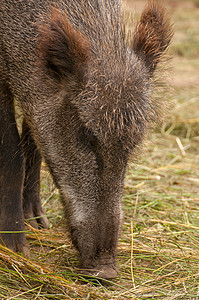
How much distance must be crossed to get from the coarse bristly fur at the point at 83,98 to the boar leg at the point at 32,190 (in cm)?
55

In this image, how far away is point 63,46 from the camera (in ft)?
12.9

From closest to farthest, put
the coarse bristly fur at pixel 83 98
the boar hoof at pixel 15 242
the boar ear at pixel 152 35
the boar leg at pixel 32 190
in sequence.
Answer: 1. the coarse bristly fur at pixel 83 98
2. the boar ear at pixel 152 35
3. the boar hoof at pixel 15 242
4. the boar leg at pixel 32 190

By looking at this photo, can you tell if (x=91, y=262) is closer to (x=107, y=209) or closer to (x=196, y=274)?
(x=107, y=209)

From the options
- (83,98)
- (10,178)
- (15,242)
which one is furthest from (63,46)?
(15,242)

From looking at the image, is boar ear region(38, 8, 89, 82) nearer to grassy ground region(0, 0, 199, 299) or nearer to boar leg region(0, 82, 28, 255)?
boar leg region(0, 82, 28, 255)

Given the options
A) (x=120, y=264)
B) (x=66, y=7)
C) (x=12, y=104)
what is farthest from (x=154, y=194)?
(x=66, y=7)

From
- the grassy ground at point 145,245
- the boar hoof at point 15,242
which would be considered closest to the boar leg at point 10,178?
the boar hoof at point 15,242

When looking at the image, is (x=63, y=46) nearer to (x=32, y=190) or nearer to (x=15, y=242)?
(x=15, y=242)

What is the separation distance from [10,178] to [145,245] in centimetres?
141

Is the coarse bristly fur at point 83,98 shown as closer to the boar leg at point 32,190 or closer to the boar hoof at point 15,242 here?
the boar hoof at point 15,242

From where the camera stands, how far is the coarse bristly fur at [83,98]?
3.89 metres

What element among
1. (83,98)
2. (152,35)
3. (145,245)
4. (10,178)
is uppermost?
(152,35)

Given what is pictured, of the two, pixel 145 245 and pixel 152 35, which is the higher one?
pixel 152 35

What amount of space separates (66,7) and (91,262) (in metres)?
2.08
